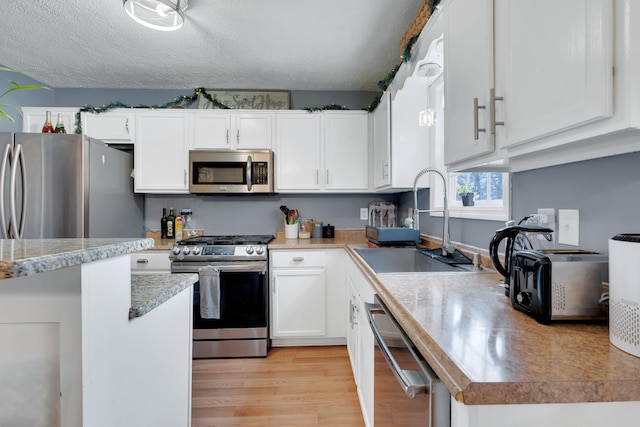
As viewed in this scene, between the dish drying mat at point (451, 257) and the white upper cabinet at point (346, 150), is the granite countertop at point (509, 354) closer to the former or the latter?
the dish drying mat at point (451, 257)

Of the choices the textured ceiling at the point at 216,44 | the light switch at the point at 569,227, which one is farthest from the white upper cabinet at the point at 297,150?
the light switch at the point at 569,227

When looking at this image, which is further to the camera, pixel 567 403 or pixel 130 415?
pixel 130 415

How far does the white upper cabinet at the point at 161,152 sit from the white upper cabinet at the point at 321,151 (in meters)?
0.86

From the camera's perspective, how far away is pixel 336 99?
3.21m

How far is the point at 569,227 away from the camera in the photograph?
1.06 m

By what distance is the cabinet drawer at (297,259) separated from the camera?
8.39ft

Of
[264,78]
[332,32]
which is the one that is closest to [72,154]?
[264,78]

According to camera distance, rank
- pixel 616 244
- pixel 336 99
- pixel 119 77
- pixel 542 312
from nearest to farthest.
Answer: pixel 616 244
pixel 542 312
pixel 119 77
pixel 336 99

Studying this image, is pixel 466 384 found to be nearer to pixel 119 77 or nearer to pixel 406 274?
pixel 406 274

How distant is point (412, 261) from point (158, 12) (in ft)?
6.94

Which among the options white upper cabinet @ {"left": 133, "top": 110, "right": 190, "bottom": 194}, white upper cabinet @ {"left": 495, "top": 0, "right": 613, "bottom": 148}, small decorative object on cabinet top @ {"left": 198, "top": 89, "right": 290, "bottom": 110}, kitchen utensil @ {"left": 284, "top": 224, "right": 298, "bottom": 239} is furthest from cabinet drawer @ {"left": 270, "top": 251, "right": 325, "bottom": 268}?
white upper cabinet @ {"left": 495, "top": 0, "right": 613, "bottom": 148}

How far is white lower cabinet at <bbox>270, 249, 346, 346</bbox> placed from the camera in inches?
101

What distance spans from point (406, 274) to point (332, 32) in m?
1.79

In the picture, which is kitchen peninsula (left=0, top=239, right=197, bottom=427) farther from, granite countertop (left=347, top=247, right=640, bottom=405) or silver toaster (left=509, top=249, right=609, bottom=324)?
silver toaster (left=509, top=249, right=609, bottom=324)
